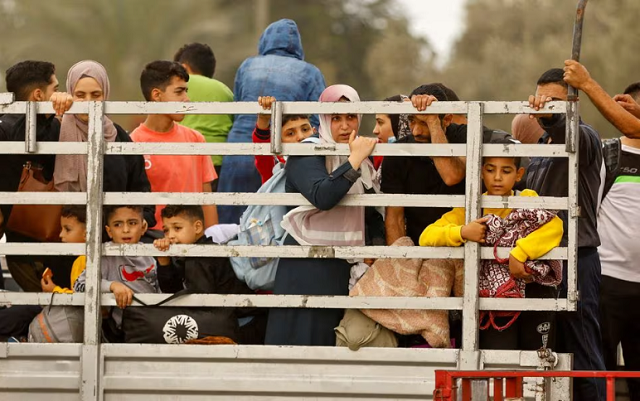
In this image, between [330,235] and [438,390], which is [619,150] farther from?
[438,390]

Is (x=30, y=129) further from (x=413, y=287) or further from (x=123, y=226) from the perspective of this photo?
(x=413, y=287)

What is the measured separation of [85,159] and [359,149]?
60.0 inches

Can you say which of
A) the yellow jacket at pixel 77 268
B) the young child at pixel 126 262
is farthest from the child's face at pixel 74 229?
the young child at pixel 126 262

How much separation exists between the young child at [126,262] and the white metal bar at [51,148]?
1.52 ft

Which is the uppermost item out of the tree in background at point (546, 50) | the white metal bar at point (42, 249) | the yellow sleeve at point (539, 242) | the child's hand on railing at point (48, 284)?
the tree in background at point (546, 50)

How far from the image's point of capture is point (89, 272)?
5891mm

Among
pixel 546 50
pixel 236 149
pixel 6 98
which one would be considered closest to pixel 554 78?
pixel 236 149

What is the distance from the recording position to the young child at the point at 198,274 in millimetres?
6266

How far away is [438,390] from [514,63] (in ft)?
82.8

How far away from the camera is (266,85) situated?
8328 millimetres

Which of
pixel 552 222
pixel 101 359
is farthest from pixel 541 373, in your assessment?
pixel 101 359

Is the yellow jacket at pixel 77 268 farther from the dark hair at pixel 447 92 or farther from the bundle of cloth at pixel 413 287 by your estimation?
the dark hair at pixel 447 92

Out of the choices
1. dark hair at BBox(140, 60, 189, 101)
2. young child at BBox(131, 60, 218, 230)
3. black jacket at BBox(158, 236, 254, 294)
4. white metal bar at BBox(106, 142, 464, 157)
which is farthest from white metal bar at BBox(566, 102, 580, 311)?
dark hair at BBox(140, 60, 189, 101)

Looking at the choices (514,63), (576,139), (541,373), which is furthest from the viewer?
(514,63)
